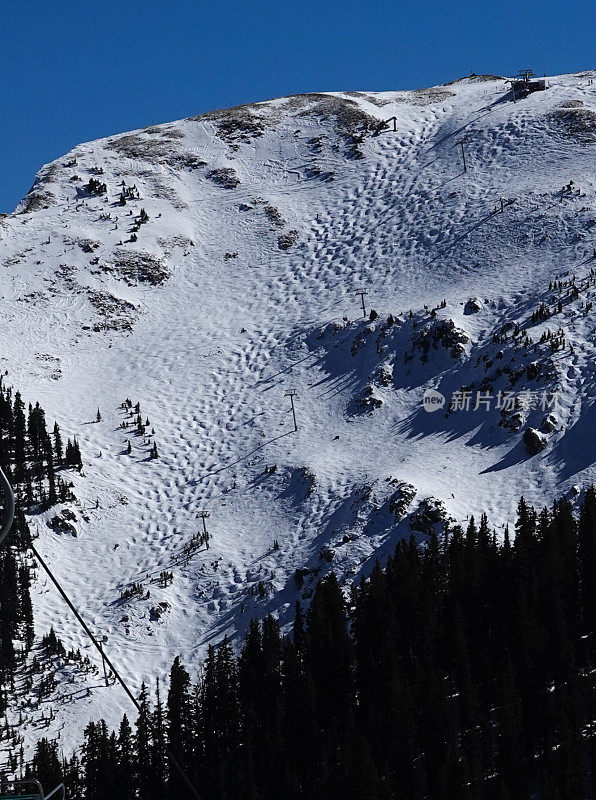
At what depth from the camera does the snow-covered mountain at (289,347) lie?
83.1 m

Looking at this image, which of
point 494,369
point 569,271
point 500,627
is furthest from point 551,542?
point 569,271

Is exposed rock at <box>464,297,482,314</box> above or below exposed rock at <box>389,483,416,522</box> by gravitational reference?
above

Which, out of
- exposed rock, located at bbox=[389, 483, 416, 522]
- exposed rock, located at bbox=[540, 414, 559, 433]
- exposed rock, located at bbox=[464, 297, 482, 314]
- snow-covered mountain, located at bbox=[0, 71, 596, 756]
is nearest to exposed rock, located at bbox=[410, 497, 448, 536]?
snow-covered mountain, located at bbox=[0, 71, 596, 756]

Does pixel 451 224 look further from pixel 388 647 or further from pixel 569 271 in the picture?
pixel 388 647

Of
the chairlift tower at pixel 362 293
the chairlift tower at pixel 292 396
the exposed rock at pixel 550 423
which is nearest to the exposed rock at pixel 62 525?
the chairlift tower at pixel 292 396

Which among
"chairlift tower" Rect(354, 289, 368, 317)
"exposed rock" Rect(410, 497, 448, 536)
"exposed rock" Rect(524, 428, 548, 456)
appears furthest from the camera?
"chairlift tower" Rect(354, 289, 368, 317)

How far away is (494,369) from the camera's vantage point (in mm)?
95750

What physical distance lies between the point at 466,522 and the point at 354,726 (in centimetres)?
2605

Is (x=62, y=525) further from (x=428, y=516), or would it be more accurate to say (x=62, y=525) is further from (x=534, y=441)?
(x=534, y=441)

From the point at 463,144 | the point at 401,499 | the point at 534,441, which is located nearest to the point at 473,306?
the point at 534,441

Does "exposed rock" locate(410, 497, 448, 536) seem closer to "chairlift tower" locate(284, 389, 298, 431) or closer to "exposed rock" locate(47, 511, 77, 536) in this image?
"chairlift tower" locate(284, 389, 298, 431)

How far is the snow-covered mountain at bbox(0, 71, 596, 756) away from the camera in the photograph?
8306 cm

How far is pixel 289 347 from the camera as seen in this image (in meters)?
112

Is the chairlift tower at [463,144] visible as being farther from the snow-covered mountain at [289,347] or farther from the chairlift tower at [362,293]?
the chairlift tower at [362,293]
